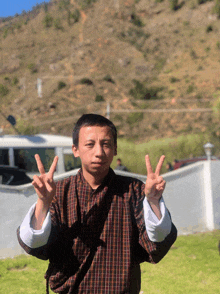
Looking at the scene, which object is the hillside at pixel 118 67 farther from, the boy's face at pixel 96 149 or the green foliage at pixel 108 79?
the boy's face at pixel 96 149

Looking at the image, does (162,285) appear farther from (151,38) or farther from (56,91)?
(151,38)

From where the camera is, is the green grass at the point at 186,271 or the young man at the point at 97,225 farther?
the green grass at the point at 186,271

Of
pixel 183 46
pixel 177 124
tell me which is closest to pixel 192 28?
pixel 183 46

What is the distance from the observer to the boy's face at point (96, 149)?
2.13 metres

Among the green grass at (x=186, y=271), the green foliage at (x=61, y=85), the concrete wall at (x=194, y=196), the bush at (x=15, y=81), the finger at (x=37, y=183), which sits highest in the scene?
the bush at (x=15, y=81)

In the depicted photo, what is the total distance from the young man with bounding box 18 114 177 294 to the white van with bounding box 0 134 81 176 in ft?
34.1

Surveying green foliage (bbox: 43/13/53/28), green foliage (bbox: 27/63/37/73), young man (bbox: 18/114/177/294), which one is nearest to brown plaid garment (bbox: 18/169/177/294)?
young man (bbox: 18/114/177/294)

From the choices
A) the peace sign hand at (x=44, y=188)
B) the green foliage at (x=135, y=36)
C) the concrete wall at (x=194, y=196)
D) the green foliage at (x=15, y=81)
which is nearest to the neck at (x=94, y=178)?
the peace sign hand at (x=44, y=188)

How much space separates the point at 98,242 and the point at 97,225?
88 mm

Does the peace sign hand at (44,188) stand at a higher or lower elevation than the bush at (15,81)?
lower

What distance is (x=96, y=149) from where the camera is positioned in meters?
2.13

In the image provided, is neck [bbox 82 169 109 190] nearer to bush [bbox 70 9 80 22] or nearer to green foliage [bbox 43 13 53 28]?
bush [bbox 70 9 80 22]

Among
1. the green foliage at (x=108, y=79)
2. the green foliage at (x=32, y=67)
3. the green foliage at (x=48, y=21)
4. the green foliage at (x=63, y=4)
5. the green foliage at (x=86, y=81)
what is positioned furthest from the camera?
the green foliage at (x=63, y=4)

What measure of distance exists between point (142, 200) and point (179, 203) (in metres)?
5.20
